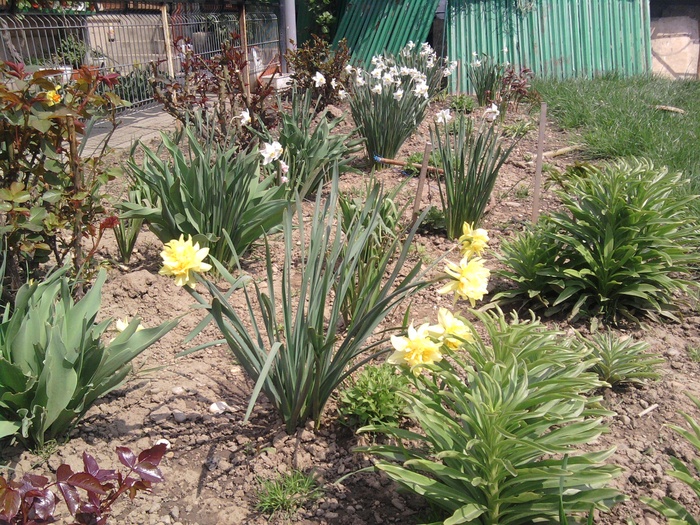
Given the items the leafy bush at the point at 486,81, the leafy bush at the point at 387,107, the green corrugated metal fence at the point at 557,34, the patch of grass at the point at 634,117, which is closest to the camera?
the patch of grass at the point at 634,117

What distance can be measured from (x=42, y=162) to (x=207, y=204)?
823 mm

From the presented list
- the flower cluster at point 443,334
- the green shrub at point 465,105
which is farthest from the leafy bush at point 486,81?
the flower cluster at point 443,334

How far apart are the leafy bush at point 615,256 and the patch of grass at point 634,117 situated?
863 mm

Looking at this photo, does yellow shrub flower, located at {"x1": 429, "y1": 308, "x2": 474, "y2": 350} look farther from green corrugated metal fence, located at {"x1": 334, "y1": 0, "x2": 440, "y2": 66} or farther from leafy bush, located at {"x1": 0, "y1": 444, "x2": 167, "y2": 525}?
green corrugated metal fence, located at {"x1": 334, "y1": 0, "x2": 440, "y2": 66}

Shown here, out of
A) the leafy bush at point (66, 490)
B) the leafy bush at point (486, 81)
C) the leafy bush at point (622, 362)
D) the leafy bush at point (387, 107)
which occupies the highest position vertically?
the leafy bush at point (486, 81)

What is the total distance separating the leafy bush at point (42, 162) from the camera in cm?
248

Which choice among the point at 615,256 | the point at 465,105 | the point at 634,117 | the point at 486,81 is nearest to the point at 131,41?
the point at 465,105

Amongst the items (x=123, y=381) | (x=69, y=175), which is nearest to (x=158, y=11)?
(x=69, y=175)

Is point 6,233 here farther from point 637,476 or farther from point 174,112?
point 174,112

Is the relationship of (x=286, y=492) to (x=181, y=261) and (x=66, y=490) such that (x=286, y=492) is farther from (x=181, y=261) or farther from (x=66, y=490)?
(x=181, y=261)

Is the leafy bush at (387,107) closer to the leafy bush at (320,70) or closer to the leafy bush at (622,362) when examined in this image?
the leafy bush at (320,70)

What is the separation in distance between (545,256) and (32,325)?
7.88 ft

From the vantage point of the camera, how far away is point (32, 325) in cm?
212

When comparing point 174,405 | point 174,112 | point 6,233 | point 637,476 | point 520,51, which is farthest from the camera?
point 520,51
